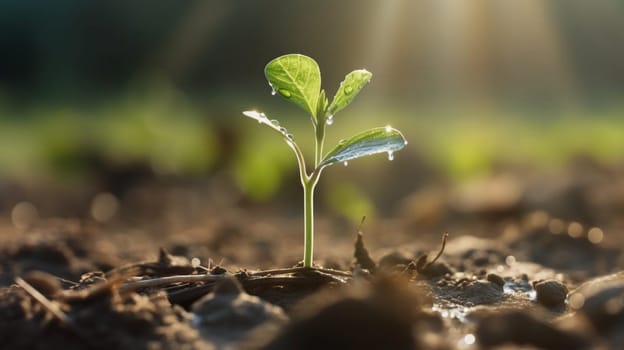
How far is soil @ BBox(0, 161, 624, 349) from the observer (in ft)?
3.65

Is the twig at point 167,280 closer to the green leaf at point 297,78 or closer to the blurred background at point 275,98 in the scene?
the green leaf at point 297,78

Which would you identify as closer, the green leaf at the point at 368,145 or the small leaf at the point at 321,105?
the green leaf at the point at 368,145

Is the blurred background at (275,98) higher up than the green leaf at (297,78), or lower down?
higher up

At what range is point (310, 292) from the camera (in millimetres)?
1537

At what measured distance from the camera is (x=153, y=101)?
7.13 metres

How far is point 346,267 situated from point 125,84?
10.6 metres

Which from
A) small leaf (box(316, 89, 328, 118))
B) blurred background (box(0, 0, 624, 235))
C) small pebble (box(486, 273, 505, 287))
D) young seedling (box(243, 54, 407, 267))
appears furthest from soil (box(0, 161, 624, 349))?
blurred background (box(0, 0, 624, 235))

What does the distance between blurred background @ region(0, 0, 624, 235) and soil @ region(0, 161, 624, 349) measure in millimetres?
1755

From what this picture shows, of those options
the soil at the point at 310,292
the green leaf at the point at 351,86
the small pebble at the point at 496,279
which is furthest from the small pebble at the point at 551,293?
the green leaf at the point at 351,86

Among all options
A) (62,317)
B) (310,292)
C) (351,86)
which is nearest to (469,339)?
(310,292)

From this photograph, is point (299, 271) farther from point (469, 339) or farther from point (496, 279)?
point (496, 279)

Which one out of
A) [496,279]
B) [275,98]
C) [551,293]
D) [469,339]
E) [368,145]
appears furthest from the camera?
[275,98]

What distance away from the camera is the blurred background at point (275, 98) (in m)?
5.59

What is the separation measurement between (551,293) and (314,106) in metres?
0.65
